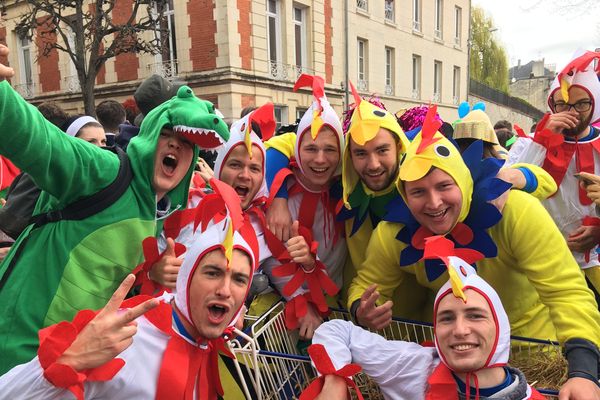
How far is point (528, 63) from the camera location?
66.1m

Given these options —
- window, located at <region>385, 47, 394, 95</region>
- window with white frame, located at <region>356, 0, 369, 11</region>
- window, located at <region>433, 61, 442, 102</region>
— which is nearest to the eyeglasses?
window with white frame, located at <region>356, 0, 369, 11</region>

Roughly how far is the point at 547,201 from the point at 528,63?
235 feet

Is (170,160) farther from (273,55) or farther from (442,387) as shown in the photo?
(273,55)

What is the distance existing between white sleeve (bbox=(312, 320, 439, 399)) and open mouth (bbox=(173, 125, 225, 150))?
946 millimetres

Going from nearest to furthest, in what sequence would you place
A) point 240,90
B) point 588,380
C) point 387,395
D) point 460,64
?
point 588,380 < point 387,395 < point 240,90 < point 460,64

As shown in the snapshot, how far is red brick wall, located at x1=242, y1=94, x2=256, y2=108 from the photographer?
566 inches

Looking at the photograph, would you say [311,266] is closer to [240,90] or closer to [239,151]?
[239,151]

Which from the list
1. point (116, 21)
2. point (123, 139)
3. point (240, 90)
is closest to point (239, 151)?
point (123, 139)

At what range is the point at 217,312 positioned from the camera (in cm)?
182

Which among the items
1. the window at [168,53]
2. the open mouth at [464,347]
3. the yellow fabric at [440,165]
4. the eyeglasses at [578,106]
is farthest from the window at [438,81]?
the open mouth at [464,347]

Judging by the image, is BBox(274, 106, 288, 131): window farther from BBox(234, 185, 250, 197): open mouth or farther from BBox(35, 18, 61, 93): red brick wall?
BBox(234, 185, 250, 197): open mouth

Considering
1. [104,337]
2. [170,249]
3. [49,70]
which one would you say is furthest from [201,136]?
[49,70]

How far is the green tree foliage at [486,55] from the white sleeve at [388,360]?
34210 millimetres

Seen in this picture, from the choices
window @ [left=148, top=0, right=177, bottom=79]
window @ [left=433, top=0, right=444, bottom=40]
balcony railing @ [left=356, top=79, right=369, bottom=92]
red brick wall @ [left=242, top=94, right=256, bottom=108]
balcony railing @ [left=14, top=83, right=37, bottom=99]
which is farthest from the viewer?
window @ [left=433, top=0, right=444, bottom=40]
